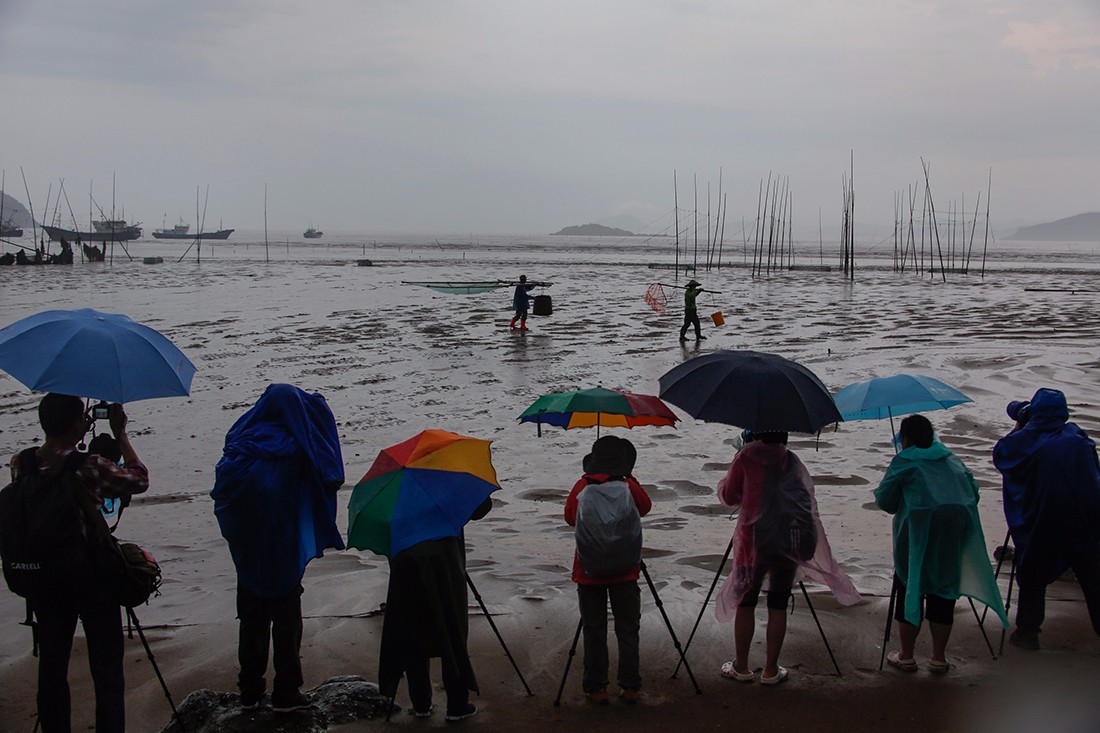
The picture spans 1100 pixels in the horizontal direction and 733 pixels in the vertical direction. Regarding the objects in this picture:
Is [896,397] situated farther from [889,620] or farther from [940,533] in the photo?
[889,620]

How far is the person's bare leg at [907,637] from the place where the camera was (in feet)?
14.4

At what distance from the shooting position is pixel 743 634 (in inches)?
171

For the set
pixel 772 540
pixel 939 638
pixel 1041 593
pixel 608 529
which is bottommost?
pixel 939 638

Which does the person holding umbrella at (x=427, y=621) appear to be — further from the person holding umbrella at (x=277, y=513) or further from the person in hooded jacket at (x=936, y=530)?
the person in hooded jacket at (x=936, y=530)

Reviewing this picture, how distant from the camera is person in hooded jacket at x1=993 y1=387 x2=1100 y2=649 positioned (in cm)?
455

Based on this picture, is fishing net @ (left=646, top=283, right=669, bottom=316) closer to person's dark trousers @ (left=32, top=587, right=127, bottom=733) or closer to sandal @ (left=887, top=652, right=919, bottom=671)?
sandal @ (left=887, top=652, right=919, bottom=671)

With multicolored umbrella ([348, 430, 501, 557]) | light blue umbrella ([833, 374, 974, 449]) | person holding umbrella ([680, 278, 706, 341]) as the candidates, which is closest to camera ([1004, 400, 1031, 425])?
light blue umbrella ([833, 374, 974, 449])

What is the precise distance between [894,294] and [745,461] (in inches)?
1071

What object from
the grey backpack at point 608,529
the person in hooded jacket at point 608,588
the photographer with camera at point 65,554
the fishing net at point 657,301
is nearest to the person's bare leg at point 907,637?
the person in hooded jacket at point 608,588

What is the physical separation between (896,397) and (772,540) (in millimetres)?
1157

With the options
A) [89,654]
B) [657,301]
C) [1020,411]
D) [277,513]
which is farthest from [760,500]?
[657,301]

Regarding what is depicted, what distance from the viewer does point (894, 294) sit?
2941 cm

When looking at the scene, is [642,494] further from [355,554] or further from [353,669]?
[355,554]

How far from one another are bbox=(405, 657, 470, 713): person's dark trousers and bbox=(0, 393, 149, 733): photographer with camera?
3.75 ft
